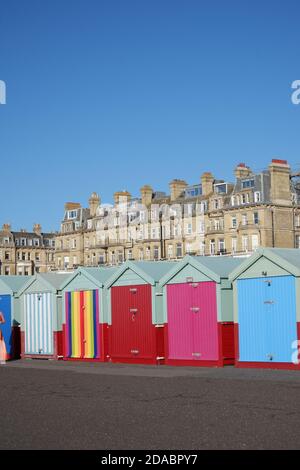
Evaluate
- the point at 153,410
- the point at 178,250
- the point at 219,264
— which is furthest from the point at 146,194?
the point at 153,410

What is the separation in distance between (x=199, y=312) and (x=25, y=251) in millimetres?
111298

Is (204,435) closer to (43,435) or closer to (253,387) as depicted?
(43,435)

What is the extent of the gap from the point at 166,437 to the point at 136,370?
12.4 meters

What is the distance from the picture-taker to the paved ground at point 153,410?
10195mm

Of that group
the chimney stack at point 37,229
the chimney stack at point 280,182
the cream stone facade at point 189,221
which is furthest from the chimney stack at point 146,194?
the chimney stack at point 37,229

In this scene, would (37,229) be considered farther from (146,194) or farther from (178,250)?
(178,250)

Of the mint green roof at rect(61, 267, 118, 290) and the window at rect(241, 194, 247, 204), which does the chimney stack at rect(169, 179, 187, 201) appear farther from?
the mint green roof at rect(61, 267, 118, 290)

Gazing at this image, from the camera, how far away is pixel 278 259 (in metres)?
21.7

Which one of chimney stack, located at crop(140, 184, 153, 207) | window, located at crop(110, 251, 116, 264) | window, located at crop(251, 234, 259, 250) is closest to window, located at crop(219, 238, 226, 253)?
window, located at crop(251, 234, 259, 250)

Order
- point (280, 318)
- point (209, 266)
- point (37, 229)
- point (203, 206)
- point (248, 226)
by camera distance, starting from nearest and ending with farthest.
Result: 1. point (280, 318)
2. point (209, 266)
3. point (248, 226)
4. point (203, 206)
5. point (37, 229)

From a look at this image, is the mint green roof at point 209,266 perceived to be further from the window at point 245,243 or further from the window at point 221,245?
the window at point 221,245

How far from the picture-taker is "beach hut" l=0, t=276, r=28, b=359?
32.2 meters

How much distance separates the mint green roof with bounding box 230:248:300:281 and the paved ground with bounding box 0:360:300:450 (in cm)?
295
